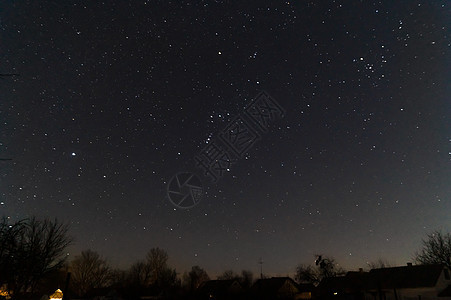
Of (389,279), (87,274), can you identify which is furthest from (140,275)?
(389,279)

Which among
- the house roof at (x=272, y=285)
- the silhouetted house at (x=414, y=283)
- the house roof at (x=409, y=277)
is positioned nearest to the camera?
the silhouetted house at (x=414, y=283)

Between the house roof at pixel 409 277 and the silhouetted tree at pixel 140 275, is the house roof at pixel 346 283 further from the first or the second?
the silhouetted tree at pixel 140 275

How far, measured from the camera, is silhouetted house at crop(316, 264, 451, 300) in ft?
137

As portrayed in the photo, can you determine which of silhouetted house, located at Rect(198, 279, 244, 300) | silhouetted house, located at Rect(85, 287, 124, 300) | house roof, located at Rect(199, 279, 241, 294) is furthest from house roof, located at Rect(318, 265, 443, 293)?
silhouetted house, located at Rect(85, 287, 124, 300)

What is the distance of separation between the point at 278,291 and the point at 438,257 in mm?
26991

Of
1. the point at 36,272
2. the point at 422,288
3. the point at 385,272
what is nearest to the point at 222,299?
the point at 385,272

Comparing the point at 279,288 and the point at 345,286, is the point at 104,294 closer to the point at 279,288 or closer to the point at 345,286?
the point at 279,288

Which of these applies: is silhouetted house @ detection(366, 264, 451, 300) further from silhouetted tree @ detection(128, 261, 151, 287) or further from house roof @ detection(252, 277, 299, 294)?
silhouetted tree @ detection(128, 261, 151, 287)

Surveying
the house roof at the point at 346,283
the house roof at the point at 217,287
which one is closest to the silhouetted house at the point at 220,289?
the house roof at the point at 217,287

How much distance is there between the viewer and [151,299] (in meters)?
65.6

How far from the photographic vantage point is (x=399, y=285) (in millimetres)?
44844

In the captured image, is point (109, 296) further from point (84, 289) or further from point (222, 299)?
point (222, 299)

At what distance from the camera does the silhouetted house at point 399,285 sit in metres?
41.7

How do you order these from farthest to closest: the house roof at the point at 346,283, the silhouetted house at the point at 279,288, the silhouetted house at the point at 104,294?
the silhouetted house at the point at 279,288 < the silhouetted house at the point at 104,294 < the house roof at the point at 346,283
